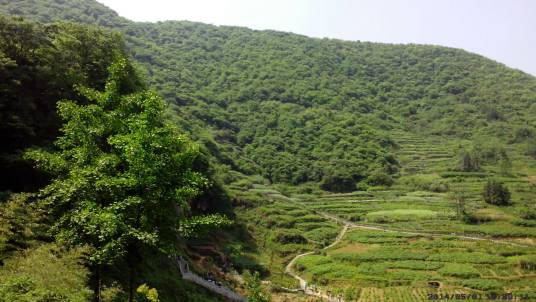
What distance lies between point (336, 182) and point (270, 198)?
904 inches

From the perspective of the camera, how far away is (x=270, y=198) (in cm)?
8331

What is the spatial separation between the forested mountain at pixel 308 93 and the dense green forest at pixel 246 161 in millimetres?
757

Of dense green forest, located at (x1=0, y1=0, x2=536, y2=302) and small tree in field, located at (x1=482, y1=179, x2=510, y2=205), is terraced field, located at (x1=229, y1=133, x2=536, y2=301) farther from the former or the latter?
small tree in field, located at (x1=482, y1=179, x2=510, y2=205)

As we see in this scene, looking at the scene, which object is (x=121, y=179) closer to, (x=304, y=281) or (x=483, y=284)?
(x=304, y=281)

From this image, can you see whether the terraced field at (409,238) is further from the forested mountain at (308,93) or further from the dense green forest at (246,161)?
the forested mountain at (308,93)

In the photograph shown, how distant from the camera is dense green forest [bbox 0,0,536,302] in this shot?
1543 centimetres

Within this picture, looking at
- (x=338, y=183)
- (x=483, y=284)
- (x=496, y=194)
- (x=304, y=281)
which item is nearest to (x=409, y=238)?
(x=483, y=284)

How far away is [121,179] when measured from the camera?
14.2m

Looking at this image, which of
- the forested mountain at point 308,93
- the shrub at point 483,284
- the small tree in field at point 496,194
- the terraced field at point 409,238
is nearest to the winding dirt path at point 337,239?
the terraced field at point 409,238

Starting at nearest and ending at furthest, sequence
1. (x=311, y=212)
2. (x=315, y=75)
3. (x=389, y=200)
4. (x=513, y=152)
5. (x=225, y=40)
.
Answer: (x=311, y=212)
(x=389, y=200)
(x=513, y=152)
(x=315, y=75)
(x=225, y=40)

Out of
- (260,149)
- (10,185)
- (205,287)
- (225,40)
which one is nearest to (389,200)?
(260,149)

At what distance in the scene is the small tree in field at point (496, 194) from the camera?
7675cm

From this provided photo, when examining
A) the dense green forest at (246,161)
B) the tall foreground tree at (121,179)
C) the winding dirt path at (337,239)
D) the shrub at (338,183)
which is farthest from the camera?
the shrub at (338,183)

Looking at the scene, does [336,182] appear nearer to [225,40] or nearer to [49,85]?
[49,85]
